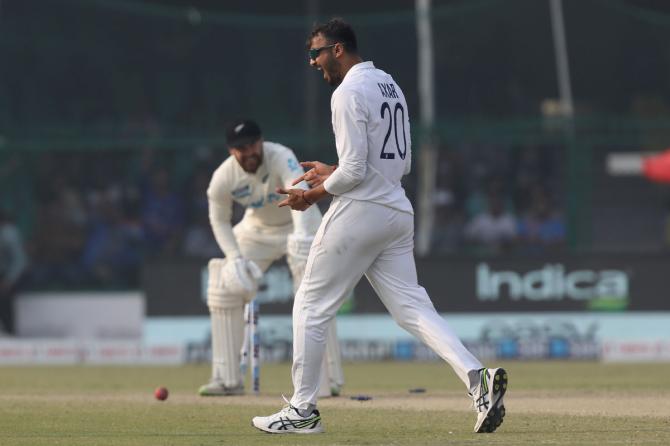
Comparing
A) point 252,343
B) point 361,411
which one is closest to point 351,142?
point 361,411

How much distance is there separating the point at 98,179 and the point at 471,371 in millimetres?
10938

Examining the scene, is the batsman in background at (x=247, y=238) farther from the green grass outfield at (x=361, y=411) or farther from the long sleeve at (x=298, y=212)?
the green grass outfield at (x=361, y=411)

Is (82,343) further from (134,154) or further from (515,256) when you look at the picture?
(515,256)

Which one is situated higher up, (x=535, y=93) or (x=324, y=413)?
(x=535, y=93)

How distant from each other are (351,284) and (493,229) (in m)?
9.62

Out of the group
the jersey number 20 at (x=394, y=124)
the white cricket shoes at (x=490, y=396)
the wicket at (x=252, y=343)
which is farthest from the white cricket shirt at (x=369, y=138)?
the wicket at (x=252, y=343)

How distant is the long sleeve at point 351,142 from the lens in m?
6.87

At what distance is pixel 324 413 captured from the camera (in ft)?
27.2

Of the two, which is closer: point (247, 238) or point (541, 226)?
point (247, 238)

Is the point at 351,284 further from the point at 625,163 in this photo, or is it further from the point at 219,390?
the point at 625,163

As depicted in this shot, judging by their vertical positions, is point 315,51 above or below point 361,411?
above

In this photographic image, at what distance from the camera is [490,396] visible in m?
6.88

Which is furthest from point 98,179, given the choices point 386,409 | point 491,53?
point 386,409

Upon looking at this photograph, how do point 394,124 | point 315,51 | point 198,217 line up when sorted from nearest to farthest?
1. point 394,124
2. point 315,51
3. point 198,217
